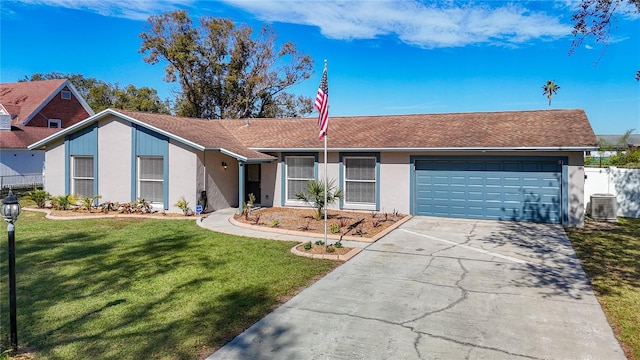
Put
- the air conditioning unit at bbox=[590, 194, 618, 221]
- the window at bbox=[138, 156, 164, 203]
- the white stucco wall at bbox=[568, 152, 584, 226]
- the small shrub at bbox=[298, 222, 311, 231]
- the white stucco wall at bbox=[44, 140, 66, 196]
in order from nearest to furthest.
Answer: the small shrub at bbox=[298, 222, 311, 231] < the white stucco wall at bbox=[568, 152, 584, 226] < the air conditioning unit at bbox=[590, 194, 618, 221] < the window at bbox=[138, 156, 164, 203] < the white stucco wall at bbox=[44, 140, 66, 196]

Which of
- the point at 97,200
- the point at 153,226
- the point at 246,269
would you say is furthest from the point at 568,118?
the point at 97,200

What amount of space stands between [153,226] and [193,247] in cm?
339

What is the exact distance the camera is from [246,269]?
7.64 m

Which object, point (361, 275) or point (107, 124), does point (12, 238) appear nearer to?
point (361, 275)

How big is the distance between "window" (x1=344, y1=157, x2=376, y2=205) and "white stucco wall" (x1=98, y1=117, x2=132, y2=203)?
317 inches

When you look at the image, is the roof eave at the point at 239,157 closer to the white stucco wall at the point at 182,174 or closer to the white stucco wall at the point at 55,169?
the white stucco wall at the point at 182,174

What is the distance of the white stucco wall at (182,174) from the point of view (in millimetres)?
14328

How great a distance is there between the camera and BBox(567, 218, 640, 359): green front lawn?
5230 mm

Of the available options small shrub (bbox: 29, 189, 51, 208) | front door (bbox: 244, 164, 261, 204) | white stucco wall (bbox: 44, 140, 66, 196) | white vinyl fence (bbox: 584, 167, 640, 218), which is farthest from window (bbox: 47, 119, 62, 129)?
white vinyl fence (bbox: 584, 167, 640, 218)

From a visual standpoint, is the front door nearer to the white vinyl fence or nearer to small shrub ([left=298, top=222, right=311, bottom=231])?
small shrub ([left=298, top=222, right=311, bottom=231])

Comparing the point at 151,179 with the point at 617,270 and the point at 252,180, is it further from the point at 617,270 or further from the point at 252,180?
the point at 617,270

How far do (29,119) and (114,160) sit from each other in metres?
19.0

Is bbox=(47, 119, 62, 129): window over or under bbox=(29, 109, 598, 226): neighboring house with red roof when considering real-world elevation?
over

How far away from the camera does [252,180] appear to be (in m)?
17.4
